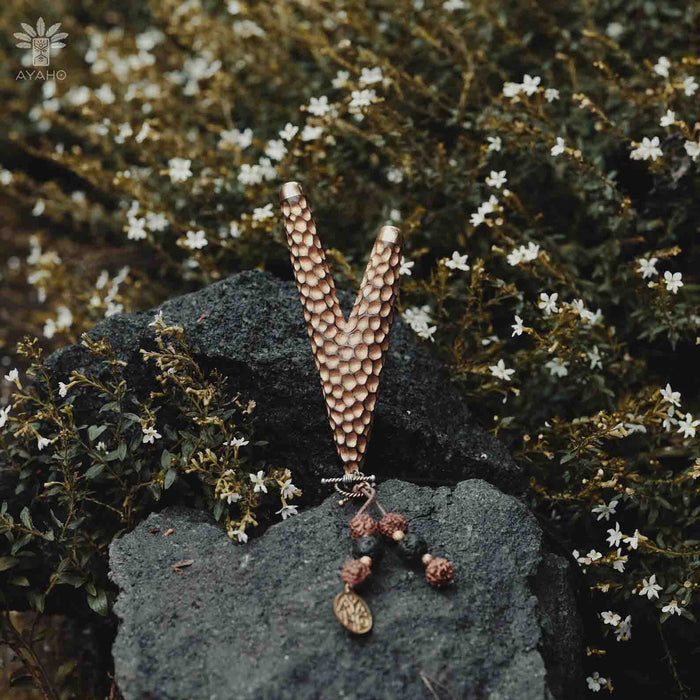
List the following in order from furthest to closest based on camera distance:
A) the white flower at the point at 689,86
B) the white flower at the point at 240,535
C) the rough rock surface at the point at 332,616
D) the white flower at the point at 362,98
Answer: the white flower at the point at 362,98 → the white flower at the point at 689,86 → the white flower at the point at 240,535 → the rough rock surface at the point at 332,616

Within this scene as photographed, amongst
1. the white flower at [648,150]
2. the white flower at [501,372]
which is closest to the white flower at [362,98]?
the white flower at [648,150]

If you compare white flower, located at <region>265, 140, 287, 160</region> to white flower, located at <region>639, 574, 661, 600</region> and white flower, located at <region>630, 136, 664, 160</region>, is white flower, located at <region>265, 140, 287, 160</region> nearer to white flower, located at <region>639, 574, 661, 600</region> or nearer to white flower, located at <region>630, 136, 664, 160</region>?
white flower, located at <region>630, 136, 664, 160</region>

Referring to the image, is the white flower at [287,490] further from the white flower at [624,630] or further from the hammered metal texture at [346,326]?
the white flower at [624,630]

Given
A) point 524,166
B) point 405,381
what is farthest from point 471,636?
point 524,166

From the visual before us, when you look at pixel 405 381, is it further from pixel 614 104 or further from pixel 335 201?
pixel 614 104

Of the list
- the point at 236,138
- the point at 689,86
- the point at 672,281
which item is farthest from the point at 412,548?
the point at 236,138

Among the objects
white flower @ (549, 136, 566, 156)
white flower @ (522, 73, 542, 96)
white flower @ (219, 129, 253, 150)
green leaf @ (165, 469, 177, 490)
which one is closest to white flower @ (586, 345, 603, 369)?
white flower @ (549, 136, 566, 156)

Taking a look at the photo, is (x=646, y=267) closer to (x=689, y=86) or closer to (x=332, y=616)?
(x=689, y=86)
